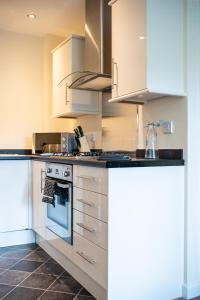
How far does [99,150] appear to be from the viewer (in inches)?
128

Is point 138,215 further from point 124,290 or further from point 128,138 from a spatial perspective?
point 128,138

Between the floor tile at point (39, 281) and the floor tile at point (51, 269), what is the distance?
6 centimetres

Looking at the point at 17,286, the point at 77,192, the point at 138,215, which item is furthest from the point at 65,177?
the point at 17,286

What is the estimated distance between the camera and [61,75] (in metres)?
3.44

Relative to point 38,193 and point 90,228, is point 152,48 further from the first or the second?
point 38,193

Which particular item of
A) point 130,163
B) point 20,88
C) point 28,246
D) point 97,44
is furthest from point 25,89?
point 130,163

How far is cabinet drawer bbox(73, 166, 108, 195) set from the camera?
1.79 meters

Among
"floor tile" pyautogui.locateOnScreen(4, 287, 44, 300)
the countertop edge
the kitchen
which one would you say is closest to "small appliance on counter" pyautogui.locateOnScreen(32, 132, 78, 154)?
the kitchen

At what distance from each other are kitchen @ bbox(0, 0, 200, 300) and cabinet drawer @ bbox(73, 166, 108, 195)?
0.01 metres

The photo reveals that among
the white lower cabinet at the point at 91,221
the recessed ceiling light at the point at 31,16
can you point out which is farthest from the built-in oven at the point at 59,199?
the recessed ceiling light at the point at 31,16

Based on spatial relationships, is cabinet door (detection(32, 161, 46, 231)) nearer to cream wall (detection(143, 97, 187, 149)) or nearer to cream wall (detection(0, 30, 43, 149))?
cream wall (detection(0, 30, 43, 149))

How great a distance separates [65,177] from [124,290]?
2.98 feet

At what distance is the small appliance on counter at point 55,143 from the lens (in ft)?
11.3

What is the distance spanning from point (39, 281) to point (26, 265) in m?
0.35
